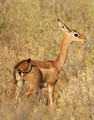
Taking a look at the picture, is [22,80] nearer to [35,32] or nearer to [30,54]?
[30,54]

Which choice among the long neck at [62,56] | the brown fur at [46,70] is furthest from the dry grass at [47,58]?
the long neck at [62,56]

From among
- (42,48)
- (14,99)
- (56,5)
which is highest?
(56,5)

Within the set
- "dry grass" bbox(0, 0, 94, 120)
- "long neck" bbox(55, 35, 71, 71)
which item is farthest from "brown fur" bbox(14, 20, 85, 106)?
"dry grass" bbox(0, 0, 94, 120)

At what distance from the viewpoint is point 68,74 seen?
745cm

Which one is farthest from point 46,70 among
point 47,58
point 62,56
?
point 47,58

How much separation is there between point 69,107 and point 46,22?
194 inches

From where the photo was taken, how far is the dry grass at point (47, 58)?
17.2 feet

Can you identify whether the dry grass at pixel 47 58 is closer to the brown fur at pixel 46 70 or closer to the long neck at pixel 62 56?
the brown fur at pixel 46 70

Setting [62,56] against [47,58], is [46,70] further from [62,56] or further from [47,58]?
[47,58]

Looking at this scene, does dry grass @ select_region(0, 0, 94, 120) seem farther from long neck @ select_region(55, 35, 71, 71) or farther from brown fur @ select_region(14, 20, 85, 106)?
long neck @ select_region(55, 35, 71, 71)

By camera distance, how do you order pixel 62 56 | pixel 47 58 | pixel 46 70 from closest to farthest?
pixel 46 70
pixel 62 56
pixel 47 58

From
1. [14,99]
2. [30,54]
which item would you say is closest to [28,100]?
[14,99]

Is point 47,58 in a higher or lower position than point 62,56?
lower

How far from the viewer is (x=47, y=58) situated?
838 centimetres
